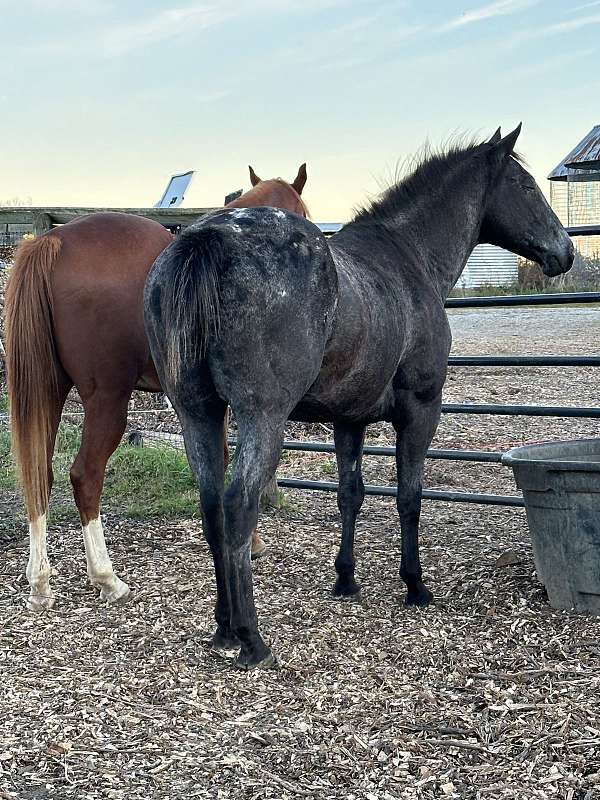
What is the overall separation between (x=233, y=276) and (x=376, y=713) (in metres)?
1.51

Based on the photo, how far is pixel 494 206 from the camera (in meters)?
4.35

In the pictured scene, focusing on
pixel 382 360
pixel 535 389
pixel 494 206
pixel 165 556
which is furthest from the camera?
pixel 535 389

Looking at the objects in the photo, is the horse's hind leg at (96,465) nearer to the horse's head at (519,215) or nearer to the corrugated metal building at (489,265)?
the horse's head at (519,215)

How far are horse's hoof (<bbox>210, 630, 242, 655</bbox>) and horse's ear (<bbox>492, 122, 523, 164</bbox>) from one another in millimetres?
2507

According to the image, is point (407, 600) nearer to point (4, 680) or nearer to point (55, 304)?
point (4, 680)

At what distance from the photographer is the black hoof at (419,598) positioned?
3969 millimetres

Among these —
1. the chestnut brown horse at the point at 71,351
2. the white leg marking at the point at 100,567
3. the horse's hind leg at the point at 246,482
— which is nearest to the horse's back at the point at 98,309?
the chestnut brown horse at the point at 71,351

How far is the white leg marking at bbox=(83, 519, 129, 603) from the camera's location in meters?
4.00

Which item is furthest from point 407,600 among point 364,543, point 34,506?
point 34,506

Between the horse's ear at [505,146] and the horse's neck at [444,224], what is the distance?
139 millimetres

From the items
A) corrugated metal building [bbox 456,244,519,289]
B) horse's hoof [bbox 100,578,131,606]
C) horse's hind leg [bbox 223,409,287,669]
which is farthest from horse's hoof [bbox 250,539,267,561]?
corrugated metal building [bbox 456,244,519,289]

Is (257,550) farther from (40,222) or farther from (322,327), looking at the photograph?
(40,222)

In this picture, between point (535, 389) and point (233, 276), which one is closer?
point (233, 276)

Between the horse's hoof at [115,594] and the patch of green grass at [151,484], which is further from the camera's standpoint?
the patch of green grass at [151,484]
